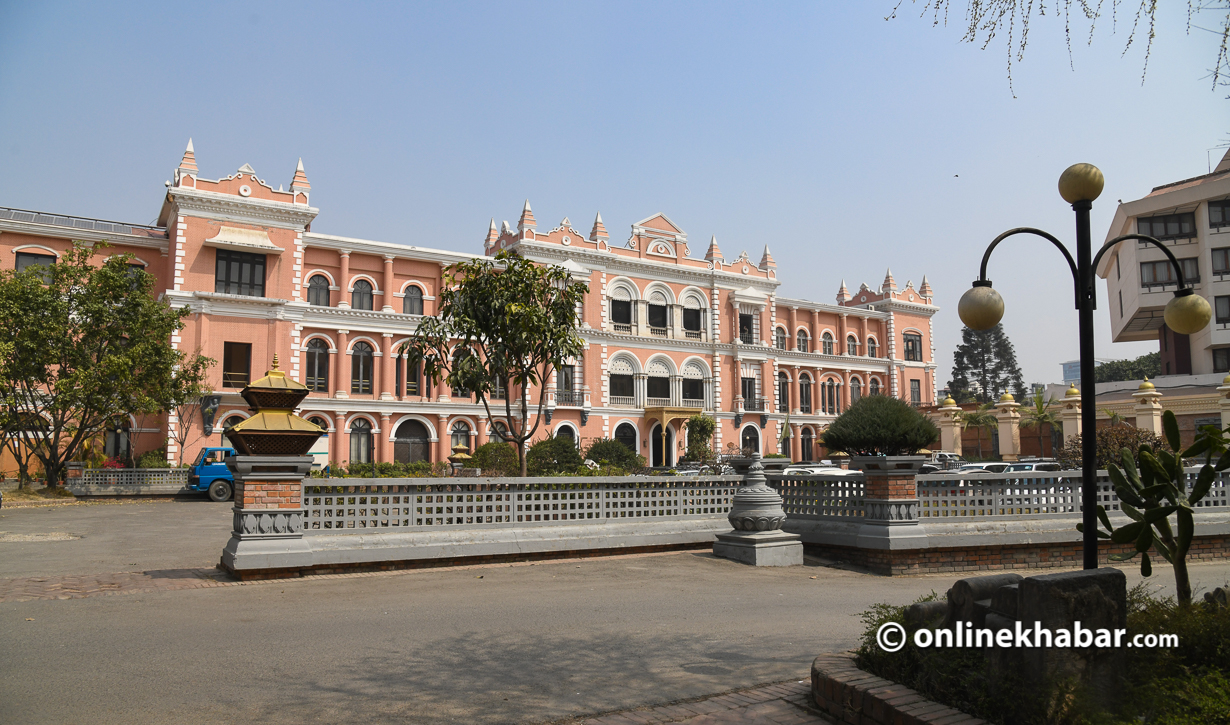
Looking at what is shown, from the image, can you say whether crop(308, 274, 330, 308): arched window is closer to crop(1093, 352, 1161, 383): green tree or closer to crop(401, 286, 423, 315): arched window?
crop(401, 286, 423, 315): arched window

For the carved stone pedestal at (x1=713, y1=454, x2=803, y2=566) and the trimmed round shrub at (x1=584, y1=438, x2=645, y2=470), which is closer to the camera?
the carved stone pedestal at (x1=713, y1=454, x2=803, y2=566)

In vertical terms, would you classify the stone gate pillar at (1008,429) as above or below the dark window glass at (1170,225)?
below

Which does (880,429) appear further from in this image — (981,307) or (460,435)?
(460,435)

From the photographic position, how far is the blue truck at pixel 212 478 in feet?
89.0

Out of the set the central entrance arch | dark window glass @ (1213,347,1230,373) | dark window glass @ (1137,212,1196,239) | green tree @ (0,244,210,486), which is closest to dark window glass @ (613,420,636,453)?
the central entrance arch

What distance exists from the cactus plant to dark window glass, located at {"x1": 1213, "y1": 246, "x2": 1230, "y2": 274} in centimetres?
4711

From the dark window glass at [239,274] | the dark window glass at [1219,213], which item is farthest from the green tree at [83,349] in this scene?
the dark window glass at [1219,213]

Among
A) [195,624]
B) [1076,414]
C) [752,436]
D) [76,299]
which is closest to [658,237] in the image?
[752,436]

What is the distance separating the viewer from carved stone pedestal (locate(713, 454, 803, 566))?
35.2 feet

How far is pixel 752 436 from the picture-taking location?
4741 centimetres

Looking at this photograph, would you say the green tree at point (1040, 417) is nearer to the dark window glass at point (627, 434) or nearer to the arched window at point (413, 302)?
the dark window glass at point (627, 434)

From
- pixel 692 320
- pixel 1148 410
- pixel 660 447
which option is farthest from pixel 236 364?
pixel 1148 410

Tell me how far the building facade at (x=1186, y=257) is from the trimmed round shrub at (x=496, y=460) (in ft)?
121

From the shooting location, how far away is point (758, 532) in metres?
10.9
